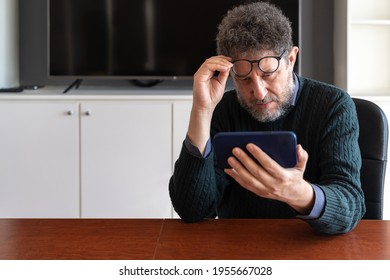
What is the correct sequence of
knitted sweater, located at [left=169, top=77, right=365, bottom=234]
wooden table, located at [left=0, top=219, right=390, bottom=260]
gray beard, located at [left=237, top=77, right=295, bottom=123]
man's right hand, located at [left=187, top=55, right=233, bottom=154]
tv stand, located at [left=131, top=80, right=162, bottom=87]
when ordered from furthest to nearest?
tv stand, located at [left=131, top=80, right=162, bottom=87] → gray beard, located at [left=237, top=77, right=295, bottom=123] → man's right hand, located at [left=187, top=55, right=233, bottom=154] → knitted sweater, located at [left=169, top=77, right=365, bottom=234] → wooden table, located at [left=0, top=219, right=390, bottom=260]

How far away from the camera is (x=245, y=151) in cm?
113

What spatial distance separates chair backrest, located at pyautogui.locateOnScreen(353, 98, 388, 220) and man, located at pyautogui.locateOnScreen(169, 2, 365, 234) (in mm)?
92

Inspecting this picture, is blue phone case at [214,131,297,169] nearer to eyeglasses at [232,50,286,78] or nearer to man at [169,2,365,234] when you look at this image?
man at [169,2,365,234]

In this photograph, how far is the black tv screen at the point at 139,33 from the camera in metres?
2.99

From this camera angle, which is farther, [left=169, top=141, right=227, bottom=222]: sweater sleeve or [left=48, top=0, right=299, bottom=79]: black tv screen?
[left=48, top=0, right=299, bottom=79]: black tv screen

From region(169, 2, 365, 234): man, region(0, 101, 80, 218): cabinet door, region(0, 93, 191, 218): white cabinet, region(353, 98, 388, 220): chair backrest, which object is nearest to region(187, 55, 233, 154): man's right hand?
region(169, 2, 365, 234): man

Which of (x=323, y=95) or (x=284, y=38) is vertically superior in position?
(x=284, y=38)

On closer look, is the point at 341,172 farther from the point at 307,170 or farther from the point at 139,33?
the point at 139,33

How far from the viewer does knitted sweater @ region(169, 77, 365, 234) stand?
122 cm
